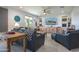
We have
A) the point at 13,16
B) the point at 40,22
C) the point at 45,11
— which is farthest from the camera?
the point at 40,22

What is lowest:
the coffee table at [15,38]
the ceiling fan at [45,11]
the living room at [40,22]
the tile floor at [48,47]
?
the tile floor at [48,47]

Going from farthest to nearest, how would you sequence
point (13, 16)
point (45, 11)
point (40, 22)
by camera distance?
point (40, 22) → point (45, 11) → point (13, 16)

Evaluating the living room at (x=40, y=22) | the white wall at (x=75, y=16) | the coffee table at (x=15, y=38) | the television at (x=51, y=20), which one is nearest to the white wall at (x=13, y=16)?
the living room at (x=40, y=22)

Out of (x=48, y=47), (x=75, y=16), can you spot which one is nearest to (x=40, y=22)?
(x=48, y=47)

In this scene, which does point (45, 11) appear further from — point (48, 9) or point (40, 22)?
point (40, 22)

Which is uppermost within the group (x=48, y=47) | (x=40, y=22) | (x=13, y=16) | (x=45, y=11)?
(x=45, y=11)

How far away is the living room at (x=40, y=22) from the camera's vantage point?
2.65 m

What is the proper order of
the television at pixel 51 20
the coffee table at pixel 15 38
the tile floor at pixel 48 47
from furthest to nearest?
the television at pixel 51 20
the tile floor at pixel 48 47
the coffee table at pixel 15 38

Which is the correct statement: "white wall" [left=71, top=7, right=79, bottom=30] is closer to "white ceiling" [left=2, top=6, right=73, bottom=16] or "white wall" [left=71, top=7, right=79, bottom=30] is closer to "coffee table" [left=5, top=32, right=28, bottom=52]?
"white ceiling" [left=2, top=6, right=73, bottom=16]

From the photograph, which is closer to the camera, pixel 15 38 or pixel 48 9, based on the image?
pixel 15 38

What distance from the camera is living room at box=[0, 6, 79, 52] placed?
2.65 metres

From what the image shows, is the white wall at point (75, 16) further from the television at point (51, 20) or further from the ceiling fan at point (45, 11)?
the ceiling fan at point (45, 11)

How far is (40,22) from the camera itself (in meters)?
2.89
